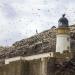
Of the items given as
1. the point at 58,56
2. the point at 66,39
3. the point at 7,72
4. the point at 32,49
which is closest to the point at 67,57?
the point at 58,56

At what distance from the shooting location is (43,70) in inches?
792

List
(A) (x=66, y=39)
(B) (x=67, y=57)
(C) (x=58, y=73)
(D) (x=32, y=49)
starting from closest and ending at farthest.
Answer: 1. (C) (x=58, y=73)
2. (B) (x=67, y=57)
3. (A) (x=66, y=39)
4. (D) (x=32, y=49)

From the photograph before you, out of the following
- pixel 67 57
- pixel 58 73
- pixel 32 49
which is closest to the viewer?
pixel 58 73

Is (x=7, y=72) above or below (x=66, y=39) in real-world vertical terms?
below

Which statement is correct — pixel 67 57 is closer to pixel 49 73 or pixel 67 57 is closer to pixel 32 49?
pixel 49 73

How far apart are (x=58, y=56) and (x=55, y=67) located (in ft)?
4.40

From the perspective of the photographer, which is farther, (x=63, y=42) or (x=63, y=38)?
(x=63, y=42)

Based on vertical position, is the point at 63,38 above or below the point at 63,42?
above

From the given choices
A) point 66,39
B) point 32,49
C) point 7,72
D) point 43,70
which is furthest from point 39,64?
point 32,49

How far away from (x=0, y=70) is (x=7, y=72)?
1.04m

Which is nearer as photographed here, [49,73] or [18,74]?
[49,73]

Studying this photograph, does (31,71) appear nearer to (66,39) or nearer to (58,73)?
(58,73)

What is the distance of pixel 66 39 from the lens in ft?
91.7

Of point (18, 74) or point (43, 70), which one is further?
point (18, 74)
